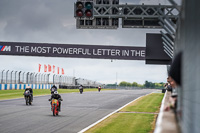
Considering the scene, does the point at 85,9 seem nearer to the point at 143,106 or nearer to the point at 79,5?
the point at 79,5

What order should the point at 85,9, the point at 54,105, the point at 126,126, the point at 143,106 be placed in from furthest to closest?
the point at 143,106, the point at 54,105, the point at 126,126, the point at 85,9

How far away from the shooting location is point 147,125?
1335cm

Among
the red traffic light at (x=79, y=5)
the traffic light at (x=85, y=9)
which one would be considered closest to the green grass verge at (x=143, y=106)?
the traffic light at (x=85, y=9)

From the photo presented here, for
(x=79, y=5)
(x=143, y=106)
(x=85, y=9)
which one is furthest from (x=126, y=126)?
(x=143, y=106)

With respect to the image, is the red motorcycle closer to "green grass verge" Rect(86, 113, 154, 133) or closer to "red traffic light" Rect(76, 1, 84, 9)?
"green grass verge" Rect(86, 113, 154, 133)

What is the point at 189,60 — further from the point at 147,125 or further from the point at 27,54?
the point at 27,54

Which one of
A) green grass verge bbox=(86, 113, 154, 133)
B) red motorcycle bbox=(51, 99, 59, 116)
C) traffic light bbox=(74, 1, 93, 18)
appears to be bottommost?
green grass verge bbox=(86, 113, 154, 133)

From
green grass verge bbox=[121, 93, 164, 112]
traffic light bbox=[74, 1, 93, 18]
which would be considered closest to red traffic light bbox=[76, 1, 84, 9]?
traffic light bbox=[74, 1, 93, 18]

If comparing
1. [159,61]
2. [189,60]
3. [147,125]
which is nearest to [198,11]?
[189,60]

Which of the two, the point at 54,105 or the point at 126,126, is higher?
the point at 54,105

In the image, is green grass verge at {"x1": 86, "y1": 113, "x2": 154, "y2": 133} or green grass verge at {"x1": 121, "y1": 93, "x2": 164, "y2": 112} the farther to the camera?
green grass verge at {"x1": 121, "y1": 93, "x2": 164, "y2": 112}

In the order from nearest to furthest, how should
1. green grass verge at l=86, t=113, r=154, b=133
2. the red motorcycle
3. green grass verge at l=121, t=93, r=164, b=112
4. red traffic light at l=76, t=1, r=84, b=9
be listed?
red traffic light at l=76, t=1, r=84, b=9 < green grass verge at l=86, t=113, r=154, b=133 < the red motorcycle < green grass verge at l=121, t=93, r=164, b=112

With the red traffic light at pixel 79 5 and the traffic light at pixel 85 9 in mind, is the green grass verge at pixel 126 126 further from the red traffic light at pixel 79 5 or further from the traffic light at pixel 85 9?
the red traffic light at pixel 79 5

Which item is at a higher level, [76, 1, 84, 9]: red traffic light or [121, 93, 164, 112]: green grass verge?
[76, 1, 84, 9]: red traffic light
